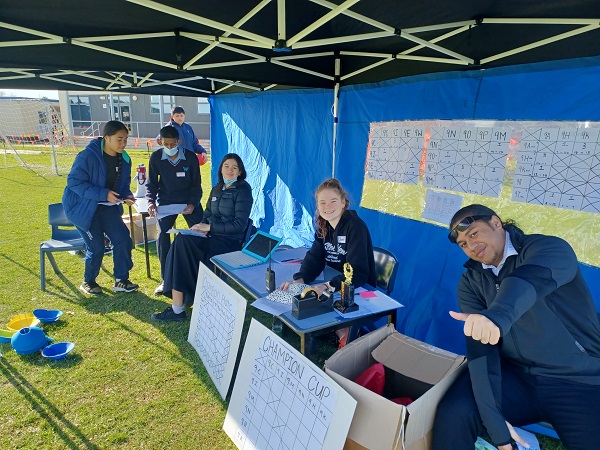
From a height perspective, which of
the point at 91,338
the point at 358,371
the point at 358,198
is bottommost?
the point at 91,338

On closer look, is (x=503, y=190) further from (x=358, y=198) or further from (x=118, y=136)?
(x=118, y=136)

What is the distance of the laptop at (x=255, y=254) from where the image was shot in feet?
9.14

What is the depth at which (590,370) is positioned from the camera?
1.63 meters

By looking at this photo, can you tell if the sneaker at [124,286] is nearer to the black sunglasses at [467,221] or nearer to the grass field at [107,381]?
the grass field at [107,381]

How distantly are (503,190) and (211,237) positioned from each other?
2.35m

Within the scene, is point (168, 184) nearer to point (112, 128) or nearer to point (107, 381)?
point (112, 128)

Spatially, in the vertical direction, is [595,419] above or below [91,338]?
above

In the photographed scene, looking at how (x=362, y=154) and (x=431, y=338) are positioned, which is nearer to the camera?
(x=431, y=338)

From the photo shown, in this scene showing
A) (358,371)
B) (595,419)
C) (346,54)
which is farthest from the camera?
(346,54)

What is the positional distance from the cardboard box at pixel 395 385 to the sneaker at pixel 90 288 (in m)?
3.02

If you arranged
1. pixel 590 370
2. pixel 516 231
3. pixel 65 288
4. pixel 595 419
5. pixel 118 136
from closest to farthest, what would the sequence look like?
pixel 595 419
pixel 590 370
pixel 516 231
pixel 118 136
pixel 65 288

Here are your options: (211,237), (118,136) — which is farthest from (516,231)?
(118,136)

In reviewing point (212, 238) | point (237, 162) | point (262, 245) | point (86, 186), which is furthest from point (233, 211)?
point (86, 186)

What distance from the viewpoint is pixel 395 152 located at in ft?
10.4
